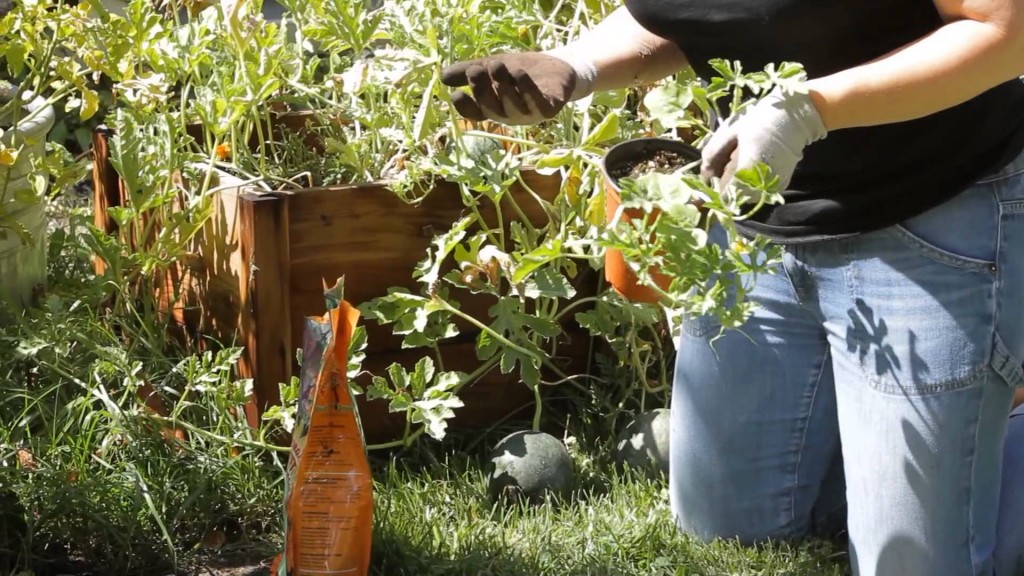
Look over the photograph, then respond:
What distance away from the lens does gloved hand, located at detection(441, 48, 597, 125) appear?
1.91 metres

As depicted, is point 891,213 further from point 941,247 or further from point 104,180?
point 104,180

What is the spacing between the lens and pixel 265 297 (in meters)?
2.36

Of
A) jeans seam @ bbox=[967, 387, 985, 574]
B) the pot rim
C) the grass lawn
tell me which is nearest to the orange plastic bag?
the grass lawn

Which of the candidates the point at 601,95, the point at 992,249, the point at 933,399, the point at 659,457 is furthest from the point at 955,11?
the point at 659,457

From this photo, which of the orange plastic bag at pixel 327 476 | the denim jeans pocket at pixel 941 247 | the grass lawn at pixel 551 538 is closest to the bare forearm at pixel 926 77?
the denim jeans pocket at pixel 941 247

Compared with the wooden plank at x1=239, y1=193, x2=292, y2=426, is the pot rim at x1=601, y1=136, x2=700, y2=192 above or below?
above

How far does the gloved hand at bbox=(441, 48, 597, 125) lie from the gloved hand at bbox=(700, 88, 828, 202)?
0.35 meters

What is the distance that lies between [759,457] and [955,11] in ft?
3.05

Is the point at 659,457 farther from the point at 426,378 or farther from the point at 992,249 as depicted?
the point at 992,249

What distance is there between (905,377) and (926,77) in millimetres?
488

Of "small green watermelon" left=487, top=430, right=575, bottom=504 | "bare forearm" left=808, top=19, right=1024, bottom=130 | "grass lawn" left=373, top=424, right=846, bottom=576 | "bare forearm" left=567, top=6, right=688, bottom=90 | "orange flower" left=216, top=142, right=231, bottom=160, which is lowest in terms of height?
"grass lawn" left=373, top=424, right=846, bottom=576

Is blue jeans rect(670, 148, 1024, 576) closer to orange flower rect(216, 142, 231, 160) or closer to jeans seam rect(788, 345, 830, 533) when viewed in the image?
jeans seam rect(788, 345, 830, 533)

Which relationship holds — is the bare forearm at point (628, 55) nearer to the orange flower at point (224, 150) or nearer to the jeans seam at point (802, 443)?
the jeans seam at point (802, 443)

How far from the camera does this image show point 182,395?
235 centimetres
